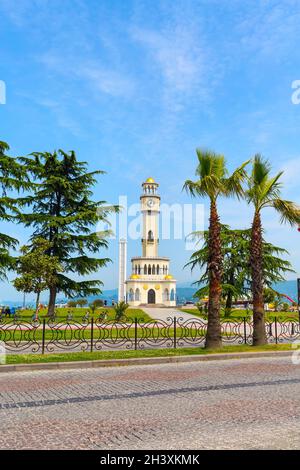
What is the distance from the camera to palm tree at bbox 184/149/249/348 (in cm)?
1528

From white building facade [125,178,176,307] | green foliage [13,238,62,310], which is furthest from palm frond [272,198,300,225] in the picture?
white building facade [125,178,176,307]

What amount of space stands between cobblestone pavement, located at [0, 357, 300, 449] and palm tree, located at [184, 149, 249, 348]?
148 inches

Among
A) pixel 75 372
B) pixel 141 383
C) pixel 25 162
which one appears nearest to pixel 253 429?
pixel 141 383

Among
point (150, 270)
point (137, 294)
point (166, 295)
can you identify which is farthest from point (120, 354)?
point (150, 270)

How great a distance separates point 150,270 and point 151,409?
239ft

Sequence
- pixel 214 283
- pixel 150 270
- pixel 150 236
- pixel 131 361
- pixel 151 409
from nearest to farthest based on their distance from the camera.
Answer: pixel 151 409 < pixel 131 361 < pixel 214 283 < pixel 150 270 < pixel 150 236

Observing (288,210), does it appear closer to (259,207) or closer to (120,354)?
(259,207)

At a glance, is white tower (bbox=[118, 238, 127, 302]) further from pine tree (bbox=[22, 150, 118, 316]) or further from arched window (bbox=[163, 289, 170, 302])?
pine tree (bbox=[22, 150, 118, 316])

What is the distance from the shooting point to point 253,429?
5836 millimetres

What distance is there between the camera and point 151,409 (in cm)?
712

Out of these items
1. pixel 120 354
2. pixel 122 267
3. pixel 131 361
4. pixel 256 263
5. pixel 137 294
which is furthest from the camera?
pixel 122 267

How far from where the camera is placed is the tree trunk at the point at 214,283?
15188 mm
